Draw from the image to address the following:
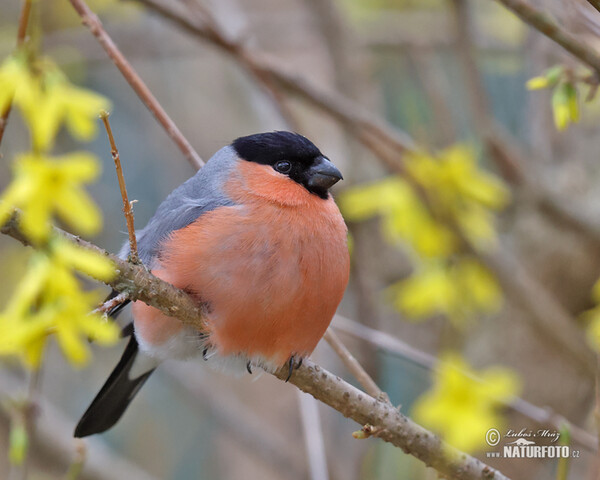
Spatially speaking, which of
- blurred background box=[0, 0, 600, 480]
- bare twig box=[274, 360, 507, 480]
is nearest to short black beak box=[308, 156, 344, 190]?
blurred background box=[0, 0, 600, 480]

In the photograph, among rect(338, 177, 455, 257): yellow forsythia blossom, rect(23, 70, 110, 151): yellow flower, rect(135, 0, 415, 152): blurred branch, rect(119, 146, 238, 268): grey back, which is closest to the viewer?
rect(23, 70, 110, 151): yellow flower

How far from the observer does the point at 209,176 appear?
8.67 feet

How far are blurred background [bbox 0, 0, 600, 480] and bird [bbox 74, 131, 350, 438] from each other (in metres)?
0.41

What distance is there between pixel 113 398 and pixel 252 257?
1042 mm

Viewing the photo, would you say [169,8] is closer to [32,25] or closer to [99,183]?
[32,25]

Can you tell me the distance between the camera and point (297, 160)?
2682 mm

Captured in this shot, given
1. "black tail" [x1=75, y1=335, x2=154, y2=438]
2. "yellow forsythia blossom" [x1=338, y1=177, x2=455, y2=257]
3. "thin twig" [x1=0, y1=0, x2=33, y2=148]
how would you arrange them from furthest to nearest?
"yellow forsythia blossom" [x1=338, y1=177, x2=455, y2=257]
"black tail" [x1=75, y1=335, x2=154, y2=438]
"thin twig" [x1=0, y1=0, x2=33, y2=148]

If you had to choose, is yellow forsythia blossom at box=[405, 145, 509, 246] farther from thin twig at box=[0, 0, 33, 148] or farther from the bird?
thin twig at box=[0, 0, 33, 148]

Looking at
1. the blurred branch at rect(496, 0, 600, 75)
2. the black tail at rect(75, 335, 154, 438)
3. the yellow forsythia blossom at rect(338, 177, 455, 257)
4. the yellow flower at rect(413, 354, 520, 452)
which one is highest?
the blurred branch at rect(496, 0, 600, 75)

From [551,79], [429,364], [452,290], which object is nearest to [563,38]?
[551,79]

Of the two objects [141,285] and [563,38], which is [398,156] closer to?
[563,38]

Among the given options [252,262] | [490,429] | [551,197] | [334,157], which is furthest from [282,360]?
[334,157]

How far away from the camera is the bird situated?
226 centimetres

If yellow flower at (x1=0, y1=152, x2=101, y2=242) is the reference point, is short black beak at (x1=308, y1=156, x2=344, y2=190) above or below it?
above
